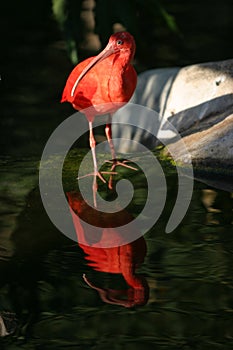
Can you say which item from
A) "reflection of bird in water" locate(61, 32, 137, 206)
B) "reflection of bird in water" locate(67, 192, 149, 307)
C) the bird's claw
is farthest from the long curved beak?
"reflection of bird in water" locate(67, 192, 149, 307)

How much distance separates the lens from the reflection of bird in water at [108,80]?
5.15m

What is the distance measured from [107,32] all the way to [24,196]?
1.79 metres

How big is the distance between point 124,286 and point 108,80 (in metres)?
1.65

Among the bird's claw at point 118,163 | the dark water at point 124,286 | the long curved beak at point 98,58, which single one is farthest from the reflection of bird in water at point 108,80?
the dark water at point 124,286

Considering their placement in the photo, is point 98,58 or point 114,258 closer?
point 114,258

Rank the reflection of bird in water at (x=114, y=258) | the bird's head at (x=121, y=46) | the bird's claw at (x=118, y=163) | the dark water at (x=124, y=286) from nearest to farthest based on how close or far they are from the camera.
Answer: the dark water at (x=124, y=286), the reflection of bird in water at (x=114, y=258), the bird's head at (x=121, y=46), the bird's claw at (x=118, y=163)

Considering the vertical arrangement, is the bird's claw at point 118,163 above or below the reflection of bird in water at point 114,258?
below

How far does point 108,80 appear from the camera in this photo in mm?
5180

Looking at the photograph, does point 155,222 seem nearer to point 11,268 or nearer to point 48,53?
point 11,268

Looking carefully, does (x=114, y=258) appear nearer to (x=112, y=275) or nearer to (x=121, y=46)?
(x=112, y=275)

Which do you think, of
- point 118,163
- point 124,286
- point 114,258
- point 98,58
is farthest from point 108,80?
point 124,286

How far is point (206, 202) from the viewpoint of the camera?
16.4 feet

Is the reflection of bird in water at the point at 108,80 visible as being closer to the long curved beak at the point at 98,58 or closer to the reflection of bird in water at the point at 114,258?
the long curved beak at the point at 98,58

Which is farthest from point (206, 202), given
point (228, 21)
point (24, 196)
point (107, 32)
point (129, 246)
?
point (228, 21)
